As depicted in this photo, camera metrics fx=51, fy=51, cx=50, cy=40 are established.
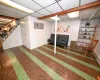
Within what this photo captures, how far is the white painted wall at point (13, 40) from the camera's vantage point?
4078 millimetres

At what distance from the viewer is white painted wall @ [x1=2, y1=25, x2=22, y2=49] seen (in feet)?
13.4

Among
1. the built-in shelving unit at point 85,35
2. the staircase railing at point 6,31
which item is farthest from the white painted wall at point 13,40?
the built-in shelving unit at point 85,35

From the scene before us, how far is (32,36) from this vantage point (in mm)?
4051

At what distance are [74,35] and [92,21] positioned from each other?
1796 mm

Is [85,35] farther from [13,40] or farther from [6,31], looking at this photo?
[6,31]

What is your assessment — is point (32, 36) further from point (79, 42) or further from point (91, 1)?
point (79, 42)

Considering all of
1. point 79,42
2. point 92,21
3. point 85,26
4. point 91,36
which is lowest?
point 79,42

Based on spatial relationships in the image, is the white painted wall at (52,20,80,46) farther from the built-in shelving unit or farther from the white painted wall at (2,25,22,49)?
the white painted wall at (2,25,22,49)

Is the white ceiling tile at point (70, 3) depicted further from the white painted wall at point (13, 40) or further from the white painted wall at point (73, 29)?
the white painted wall at point (13, 40)

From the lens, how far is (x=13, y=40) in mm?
4477

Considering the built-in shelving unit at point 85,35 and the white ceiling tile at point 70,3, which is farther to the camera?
the built-in shelving unit at point 85,35

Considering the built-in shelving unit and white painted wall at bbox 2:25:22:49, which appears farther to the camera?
the built-in shelving unit

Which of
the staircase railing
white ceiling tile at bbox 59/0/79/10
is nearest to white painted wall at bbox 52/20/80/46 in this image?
white ceiling tile at bbox 59/0/79/10

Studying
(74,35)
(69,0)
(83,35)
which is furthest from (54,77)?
(83,35)
